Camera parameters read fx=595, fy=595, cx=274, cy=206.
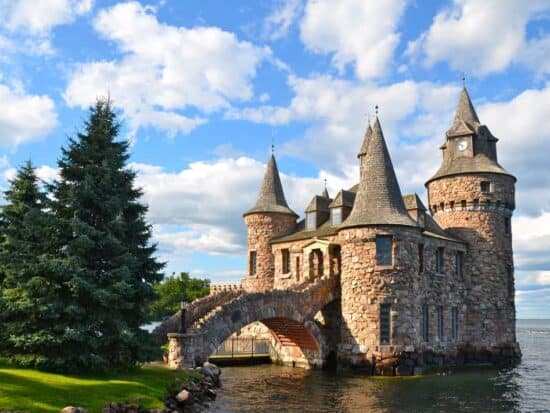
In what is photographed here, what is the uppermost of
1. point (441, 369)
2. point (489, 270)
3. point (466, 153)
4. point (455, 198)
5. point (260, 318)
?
point (466, 153)

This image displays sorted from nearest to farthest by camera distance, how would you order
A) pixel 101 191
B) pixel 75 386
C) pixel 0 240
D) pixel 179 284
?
pixel 75 386
pixel 101 191
pixel 0 240
pixel 179 284

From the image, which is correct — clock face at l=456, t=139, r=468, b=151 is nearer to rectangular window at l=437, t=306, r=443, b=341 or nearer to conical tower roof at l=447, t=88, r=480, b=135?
conical tower roof at l=447, t=88, r=480, b=135

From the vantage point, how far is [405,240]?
33.8 metres

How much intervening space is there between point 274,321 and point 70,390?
62.3 ft

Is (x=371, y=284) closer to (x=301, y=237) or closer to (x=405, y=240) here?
(x=405, y=240)

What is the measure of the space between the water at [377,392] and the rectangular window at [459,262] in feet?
22.5

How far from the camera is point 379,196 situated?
34.5 metres

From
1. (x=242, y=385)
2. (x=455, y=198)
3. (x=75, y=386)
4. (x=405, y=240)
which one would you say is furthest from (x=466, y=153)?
(x=75, y=386)

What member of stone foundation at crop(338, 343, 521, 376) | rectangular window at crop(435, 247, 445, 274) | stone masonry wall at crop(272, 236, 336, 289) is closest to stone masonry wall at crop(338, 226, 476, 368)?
stone foundation at crop(338, 343, 521, 376)

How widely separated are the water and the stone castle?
2334mm

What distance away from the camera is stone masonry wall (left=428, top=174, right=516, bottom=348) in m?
40.6

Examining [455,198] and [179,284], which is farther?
[179,284]

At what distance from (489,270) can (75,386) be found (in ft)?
101

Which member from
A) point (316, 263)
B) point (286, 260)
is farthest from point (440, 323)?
point (286, 260)
